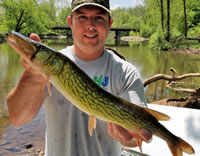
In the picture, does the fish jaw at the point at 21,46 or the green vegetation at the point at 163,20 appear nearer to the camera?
the fish jaw at the point at 21,46

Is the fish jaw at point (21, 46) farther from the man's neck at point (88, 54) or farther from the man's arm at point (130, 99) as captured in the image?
the man's arm at point (130, 99)

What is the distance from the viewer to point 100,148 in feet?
5.97

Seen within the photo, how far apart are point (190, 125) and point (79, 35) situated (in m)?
2.90

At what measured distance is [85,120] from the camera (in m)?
1.82

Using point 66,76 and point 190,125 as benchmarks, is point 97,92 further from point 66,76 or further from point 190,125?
point 190,125

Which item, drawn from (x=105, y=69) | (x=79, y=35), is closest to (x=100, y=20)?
(x=79, y=35)

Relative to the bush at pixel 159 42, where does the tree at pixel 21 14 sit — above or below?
above

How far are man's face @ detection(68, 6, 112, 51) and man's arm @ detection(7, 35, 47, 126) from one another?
0.46 meters

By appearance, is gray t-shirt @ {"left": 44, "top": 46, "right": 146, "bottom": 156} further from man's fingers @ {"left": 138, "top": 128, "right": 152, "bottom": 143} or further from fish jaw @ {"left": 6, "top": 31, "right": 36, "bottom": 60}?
fish jaw @ {"left": 6, "top": 31, "right": 36, "bottom": 60}

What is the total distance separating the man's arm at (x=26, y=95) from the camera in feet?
5.14

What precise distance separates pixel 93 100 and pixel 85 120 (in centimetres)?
39

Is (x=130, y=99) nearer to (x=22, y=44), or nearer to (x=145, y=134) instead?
(x=145, y=134)

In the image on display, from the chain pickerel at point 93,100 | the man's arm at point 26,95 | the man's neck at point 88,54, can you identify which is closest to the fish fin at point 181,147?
the chain pickerel at point 93,100

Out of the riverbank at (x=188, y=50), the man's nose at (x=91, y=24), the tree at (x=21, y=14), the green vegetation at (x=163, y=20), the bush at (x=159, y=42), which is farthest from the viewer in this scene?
the tree at (x=21, y=14)
